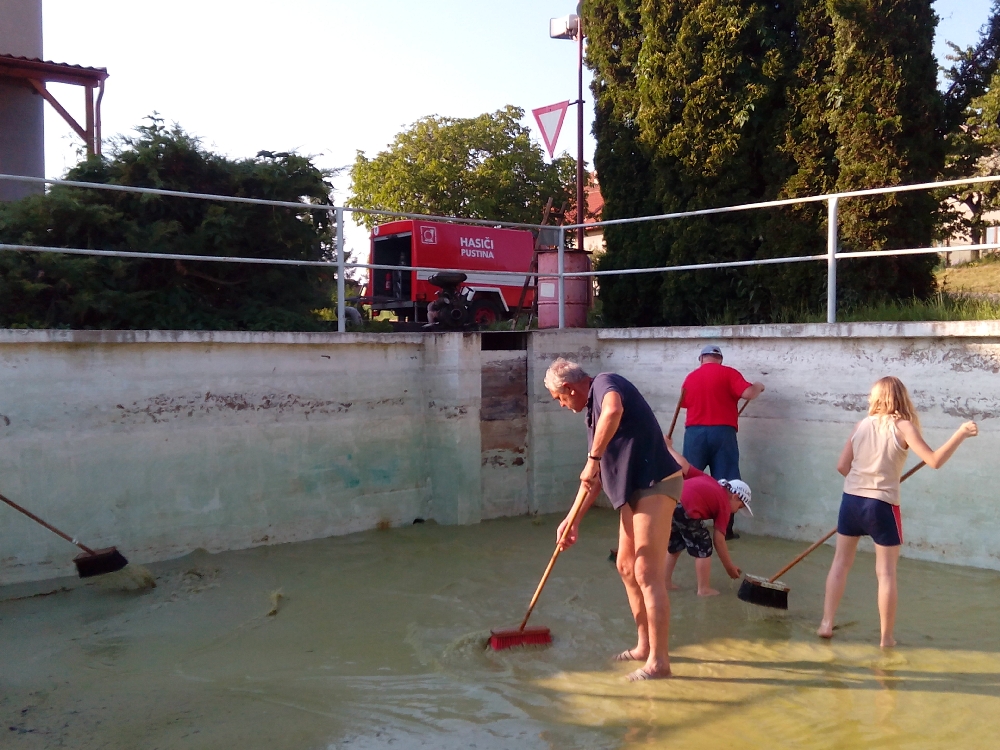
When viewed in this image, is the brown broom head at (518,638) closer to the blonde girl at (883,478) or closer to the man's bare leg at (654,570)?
the man's bare leg at (654,570)

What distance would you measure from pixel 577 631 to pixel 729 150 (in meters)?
5.92

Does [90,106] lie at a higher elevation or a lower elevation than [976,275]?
higher

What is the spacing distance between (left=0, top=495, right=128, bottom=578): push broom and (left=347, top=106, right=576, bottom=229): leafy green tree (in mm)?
21643

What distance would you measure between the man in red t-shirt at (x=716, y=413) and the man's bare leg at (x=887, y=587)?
2.30m

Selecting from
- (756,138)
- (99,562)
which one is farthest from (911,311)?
(99,562)

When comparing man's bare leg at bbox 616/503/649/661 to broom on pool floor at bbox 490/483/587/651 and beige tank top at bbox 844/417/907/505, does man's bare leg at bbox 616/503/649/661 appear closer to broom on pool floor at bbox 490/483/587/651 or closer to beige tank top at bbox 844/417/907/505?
broom on pool floor at bbox 490/483/587/651

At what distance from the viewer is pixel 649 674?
4.16 metres

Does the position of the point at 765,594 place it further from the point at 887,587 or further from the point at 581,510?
the point at 581,510

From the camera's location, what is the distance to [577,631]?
4922 mm

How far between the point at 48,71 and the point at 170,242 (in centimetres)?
545

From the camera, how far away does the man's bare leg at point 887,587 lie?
4.46 m

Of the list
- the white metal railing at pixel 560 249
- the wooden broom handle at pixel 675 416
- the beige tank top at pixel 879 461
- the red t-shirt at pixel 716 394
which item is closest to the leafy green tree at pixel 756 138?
the white metal railing at pixel 560 249

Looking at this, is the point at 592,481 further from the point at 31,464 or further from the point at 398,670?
the point at 31,464

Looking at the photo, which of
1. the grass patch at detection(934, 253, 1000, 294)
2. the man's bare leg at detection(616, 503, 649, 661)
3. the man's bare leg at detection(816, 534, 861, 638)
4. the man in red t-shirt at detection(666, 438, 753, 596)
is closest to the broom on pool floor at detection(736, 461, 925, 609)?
the man in red t-shirt at detection(666, 438, 753, 596)
